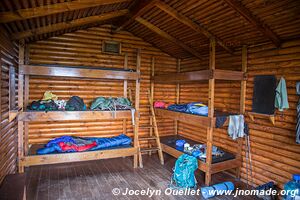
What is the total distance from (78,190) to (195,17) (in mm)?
4470

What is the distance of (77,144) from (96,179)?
0.97 metres

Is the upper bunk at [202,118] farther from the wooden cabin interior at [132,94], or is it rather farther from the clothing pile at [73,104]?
the clothing pile at [73,104]

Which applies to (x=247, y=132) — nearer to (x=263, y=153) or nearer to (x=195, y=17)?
(x=263, y=153)

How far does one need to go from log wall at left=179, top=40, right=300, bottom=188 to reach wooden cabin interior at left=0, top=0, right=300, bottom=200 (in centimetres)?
2

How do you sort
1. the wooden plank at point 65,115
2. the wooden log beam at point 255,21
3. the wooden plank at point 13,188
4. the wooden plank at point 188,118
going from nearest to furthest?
the wooden plank at point 13,188
the wooden log beam at point 255,21
the wooden plank at point 65,115
the wooden plank at point 188,118

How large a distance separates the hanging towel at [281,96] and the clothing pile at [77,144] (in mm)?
3654

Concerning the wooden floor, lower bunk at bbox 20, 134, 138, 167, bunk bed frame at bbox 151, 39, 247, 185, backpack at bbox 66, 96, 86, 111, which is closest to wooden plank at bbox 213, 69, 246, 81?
bunk bed frame at bbox 151, 39, 247, 185

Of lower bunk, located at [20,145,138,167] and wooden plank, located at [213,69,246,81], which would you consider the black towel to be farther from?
lower bunk, located at [20,145,138,167]

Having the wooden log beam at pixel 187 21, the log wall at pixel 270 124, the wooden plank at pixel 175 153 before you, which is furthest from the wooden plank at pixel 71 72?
the log wall at pixel 270 124

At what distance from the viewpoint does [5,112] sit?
11.8ft

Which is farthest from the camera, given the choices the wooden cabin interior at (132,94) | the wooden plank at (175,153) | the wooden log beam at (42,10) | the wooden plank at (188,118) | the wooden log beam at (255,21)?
the wooden plank at (175,153)

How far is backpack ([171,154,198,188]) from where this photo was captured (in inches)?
171

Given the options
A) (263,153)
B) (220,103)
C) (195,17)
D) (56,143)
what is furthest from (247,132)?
(56,143)

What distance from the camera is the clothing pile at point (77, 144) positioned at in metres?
4.63
